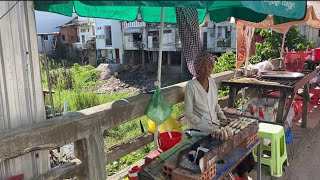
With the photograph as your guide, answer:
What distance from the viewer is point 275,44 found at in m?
11.0

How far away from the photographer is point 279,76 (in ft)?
15.2

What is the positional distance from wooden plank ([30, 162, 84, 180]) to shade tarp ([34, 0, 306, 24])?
48.2 inches

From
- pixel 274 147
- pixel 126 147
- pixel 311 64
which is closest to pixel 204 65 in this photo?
pixel 126 147

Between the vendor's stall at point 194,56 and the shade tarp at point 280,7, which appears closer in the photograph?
the shade tarp at point 280,7

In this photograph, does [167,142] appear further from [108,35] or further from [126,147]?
[108,35]

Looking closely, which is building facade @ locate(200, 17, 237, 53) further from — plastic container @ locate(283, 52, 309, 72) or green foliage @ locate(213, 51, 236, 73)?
plastic container @ locate(283, 52, 309, 72)

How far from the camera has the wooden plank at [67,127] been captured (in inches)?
77.4

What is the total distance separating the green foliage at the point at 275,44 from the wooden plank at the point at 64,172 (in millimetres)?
9802

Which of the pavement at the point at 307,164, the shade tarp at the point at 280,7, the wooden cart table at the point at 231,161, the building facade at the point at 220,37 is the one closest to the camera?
the shade tarp at the point at 280,7

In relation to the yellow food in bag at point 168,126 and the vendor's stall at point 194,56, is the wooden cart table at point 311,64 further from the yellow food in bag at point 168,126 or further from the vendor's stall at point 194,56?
the yellow food in bag at point 168,126

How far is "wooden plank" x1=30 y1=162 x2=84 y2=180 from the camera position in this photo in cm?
222

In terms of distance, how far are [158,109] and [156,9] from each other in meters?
1.88

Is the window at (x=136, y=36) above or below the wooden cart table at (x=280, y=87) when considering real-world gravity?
above

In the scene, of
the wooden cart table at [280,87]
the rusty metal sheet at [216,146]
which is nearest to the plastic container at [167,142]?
the rusty metal sheet at [216,146]
